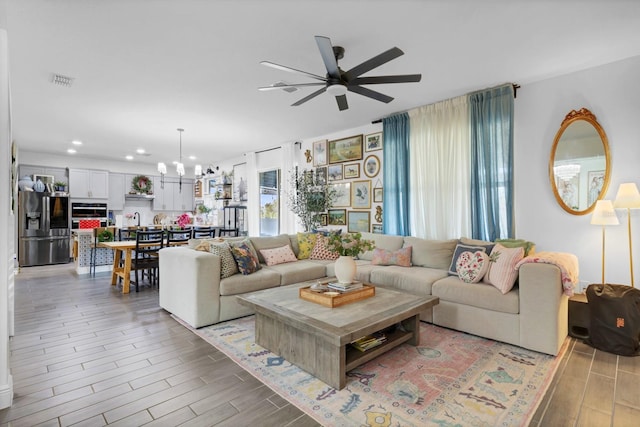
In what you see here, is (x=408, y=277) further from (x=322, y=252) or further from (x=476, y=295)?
(x=322, y=252)

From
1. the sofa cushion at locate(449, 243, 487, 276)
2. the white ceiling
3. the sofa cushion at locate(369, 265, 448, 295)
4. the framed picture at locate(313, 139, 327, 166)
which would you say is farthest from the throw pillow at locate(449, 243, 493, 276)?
the framed picture at locate(313, 139, 327, 166)

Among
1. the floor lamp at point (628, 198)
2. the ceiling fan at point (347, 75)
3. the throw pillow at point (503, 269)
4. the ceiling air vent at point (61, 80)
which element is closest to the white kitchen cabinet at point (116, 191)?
the ceiling air vent at point (61, 80)

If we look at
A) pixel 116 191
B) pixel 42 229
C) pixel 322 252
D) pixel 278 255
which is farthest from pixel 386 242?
pixel 116 191

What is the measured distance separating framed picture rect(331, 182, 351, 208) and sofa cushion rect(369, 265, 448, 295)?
211 centimetres

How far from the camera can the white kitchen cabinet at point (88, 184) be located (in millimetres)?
8391

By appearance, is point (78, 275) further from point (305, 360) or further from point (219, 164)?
point (305, 360)

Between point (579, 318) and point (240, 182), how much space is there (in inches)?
300

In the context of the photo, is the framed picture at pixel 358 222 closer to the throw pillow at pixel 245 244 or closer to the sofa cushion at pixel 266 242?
the sofa cushion at pixel 266 242

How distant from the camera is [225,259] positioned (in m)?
3.66

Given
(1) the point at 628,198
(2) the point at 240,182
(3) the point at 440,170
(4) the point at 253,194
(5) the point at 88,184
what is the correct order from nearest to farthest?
(1) the point at 628,198
(3) the point at 440,170
(4) the point at 253,194
(5) the point at 88,184
(2) the point at 240,182

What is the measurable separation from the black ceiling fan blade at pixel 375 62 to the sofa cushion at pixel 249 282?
7.84 feet

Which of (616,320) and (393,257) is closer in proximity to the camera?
(616,320)

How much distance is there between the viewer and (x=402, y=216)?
503cm

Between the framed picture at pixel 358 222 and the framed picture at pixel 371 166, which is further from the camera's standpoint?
the framed picture at pixel 358 222
